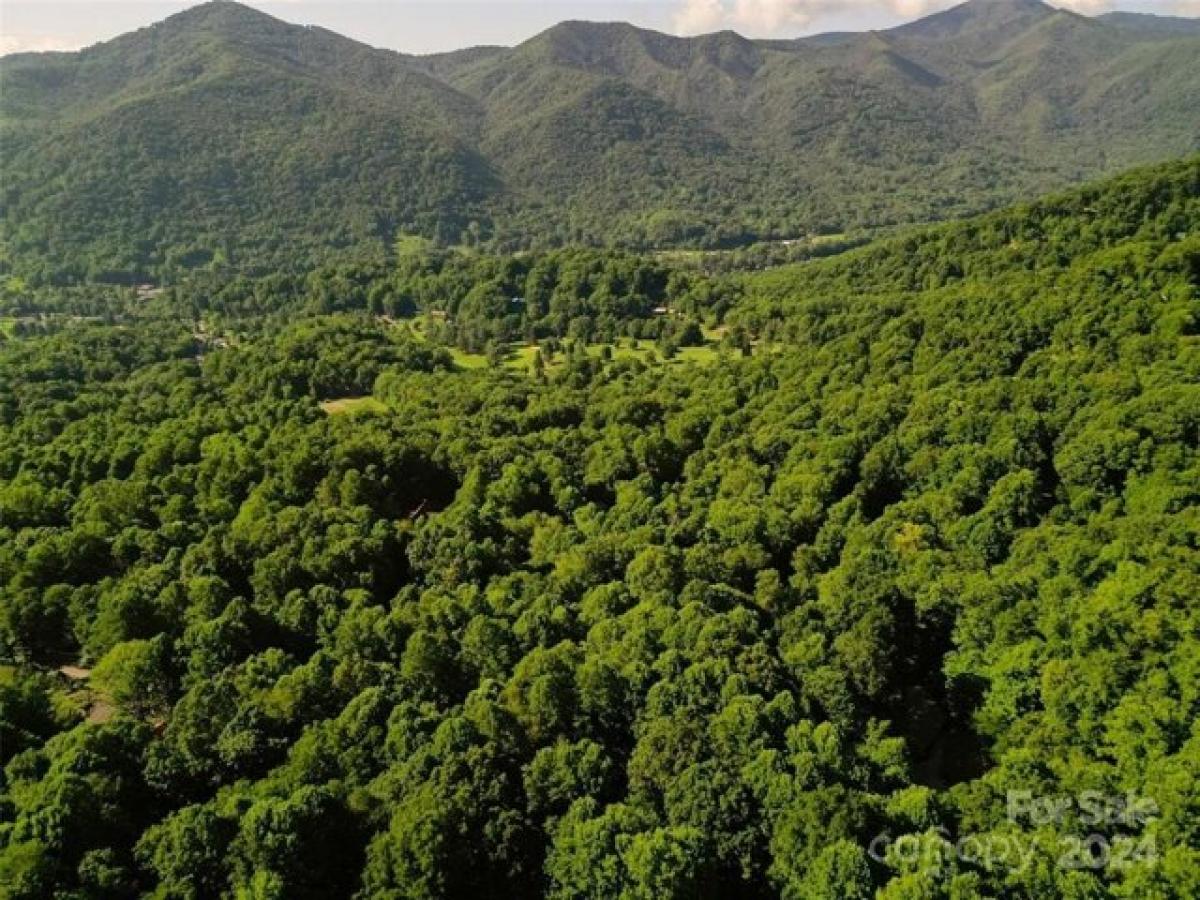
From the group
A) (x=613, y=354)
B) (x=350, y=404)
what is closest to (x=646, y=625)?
(x=350, y=404)

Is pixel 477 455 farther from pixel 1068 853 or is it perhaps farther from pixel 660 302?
pixel 660 302

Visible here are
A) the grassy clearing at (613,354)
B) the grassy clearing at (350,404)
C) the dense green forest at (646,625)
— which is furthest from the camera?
the grassy clearing at (613,354)

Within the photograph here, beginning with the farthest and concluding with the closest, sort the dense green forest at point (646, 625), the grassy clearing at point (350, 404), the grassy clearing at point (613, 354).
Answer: the grassy clearing at point (613, 354)
the grassy clearing at point (350, 404)
the dense green forest at point (646, 625)

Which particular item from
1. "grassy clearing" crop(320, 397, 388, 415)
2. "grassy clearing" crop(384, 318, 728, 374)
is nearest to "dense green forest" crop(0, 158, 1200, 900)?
"grassy clearing" crop(320, 397, 388, 415)

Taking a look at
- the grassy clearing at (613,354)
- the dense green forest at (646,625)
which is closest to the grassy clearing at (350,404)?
the dense green forest at (646,625)

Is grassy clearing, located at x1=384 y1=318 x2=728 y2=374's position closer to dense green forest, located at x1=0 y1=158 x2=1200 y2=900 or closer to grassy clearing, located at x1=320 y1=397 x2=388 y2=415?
grassy clearing, located at x1=320 y1=397 x2=388 y2=415

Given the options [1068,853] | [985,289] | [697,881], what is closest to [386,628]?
[697,881]

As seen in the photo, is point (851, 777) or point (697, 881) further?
point (851, 777)

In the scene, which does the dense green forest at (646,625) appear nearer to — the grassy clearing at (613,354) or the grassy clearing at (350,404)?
the grassy clearing at (350,404)
